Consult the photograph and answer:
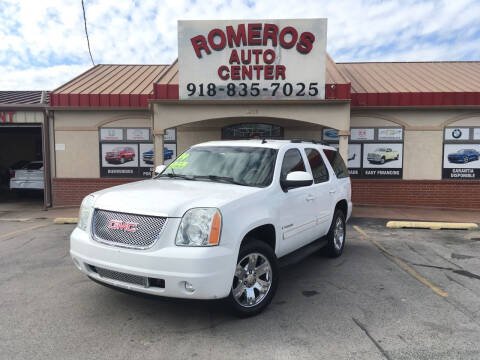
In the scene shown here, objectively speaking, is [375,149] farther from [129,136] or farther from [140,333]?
[140,333]

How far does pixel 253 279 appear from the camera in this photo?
13.2ft

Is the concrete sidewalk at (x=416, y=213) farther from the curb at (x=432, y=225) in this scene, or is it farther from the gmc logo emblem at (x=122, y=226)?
the gmc logo emblem at (x=122, y=226)

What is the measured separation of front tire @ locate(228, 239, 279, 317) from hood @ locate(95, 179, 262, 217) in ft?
1.89

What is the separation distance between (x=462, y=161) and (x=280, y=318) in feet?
35.0

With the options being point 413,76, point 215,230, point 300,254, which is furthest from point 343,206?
point 413,76

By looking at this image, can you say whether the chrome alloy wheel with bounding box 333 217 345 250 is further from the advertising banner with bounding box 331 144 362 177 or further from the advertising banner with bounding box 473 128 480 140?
the advertising banner with bounding box 473 128 480 140

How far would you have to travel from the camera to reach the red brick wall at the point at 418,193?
39.7 ft

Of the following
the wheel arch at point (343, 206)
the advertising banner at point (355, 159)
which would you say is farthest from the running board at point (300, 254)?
the advertising banner at point (355, 159)

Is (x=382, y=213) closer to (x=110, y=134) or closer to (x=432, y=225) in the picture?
(x=432, y=225)

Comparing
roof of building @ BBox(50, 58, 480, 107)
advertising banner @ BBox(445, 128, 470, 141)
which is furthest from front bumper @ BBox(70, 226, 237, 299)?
advertising banner @ BBox(445, 128, 470, 141)

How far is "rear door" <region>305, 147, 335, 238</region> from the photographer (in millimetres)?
5455

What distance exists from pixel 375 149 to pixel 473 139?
9.87 ft

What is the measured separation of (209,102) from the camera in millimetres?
10055

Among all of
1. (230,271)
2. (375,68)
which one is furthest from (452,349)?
(375,68)
